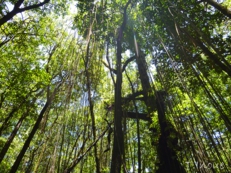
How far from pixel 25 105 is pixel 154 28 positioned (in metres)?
4.40

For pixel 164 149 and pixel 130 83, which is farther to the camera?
pixel 164 149

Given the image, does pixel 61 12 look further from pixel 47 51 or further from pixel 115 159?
pixel 115 159

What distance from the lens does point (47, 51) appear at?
725 cm

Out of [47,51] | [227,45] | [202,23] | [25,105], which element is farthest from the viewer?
[47,51]

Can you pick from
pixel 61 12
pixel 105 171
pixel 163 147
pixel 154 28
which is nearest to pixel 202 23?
pixel 154 28

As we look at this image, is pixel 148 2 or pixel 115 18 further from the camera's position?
pixel 115 18

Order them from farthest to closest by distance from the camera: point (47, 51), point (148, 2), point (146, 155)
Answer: point (47, 51)
point (146, 155)
point (148, 2)

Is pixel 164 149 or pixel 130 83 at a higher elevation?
pixel 130 83

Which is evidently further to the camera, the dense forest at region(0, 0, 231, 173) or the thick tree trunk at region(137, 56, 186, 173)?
the thick tree trunk at region(137, 56, 186, 173)

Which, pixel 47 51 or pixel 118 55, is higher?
pixel 47 51

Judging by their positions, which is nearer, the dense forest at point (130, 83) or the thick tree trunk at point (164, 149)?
the dense forest at point (130, 83)

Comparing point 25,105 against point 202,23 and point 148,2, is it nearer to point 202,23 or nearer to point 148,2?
point 148,2

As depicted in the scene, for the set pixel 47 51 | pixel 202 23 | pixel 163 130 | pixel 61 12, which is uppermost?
pixel 47 51

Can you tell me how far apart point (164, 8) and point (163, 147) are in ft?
10.3
